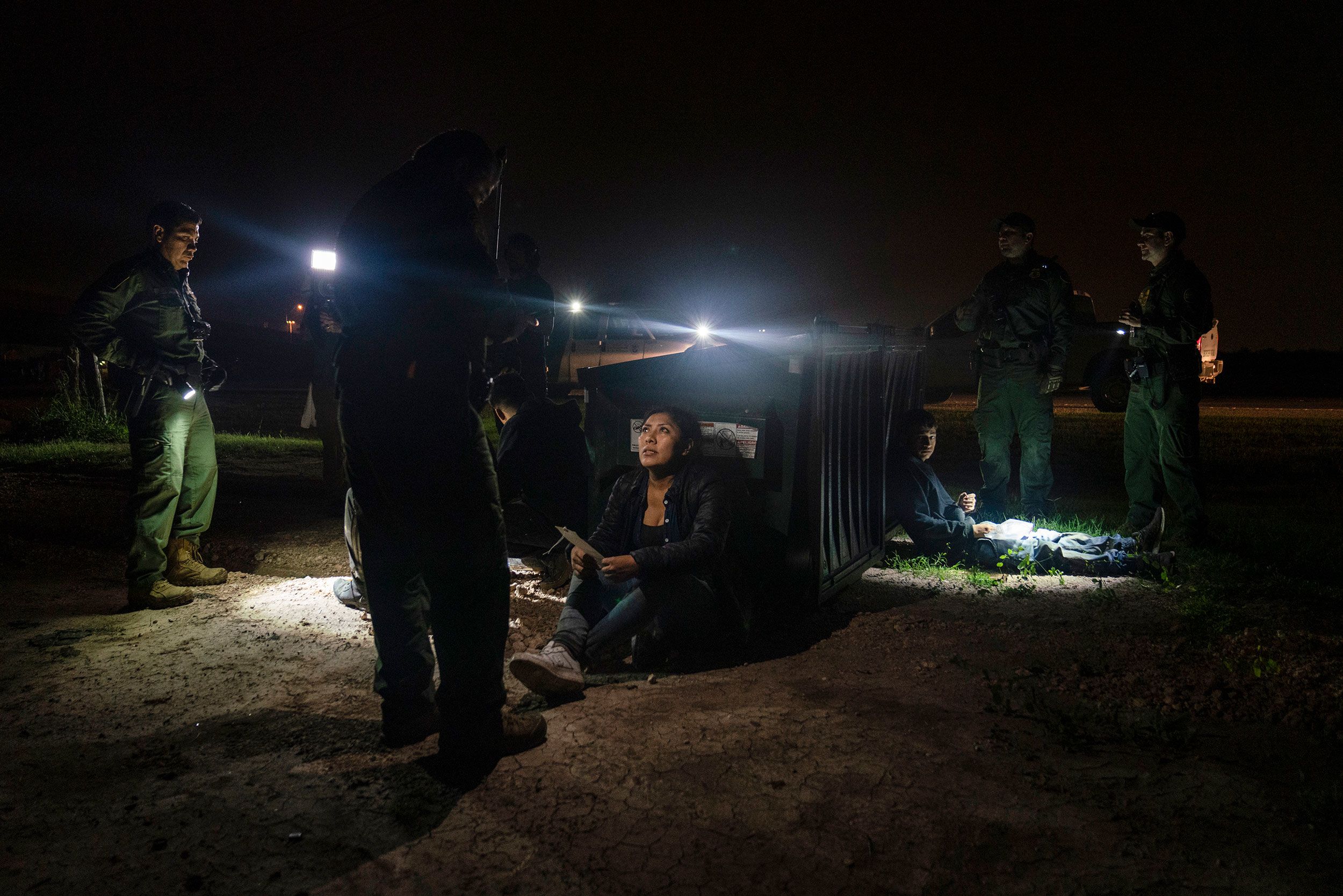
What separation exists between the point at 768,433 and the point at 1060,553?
2.43 m

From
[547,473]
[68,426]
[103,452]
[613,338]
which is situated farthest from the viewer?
[613,338]

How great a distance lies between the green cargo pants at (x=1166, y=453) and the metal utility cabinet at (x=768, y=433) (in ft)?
9.13

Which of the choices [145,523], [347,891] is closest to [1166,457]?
[347,891]

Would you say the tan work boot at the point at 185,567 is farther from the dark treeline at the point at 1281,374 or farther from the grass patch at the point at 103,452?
the dark treeline at the point at 1281,374

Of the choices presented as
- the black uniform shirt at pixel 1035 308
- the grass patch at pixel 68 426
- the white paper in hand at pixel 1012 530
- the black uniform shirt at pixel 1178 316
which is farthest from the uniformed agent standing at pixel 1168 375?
the grass patch at pixel 68 426

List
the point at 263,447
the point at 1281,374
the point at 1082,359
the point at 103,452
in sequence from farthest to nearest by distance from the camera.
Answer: the point at 1281,374, the point at 1082,359, the point at 263,447, the point at 103,452

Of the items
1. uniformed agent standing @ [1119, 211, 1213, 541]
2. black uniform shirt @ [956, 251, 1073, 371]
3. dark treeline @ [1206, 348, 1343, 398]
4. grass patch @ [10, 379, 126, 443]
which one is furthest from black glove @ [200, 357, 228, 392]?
dark treeline @ [1206, 348, 1343, 398]

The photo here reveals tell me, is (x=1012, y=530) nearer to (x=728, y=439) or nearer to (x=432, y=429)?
(x=728, y=439)

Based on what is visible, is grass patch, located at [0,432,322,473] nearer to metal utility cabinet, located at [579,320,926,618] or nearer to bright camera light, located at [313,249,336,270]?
bright camera light, located at [313,249,336,270]

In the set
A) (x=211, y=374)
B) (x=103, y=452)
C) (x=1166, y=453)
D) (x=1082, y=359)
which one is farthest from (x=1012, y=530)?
(x=1082, y=359)

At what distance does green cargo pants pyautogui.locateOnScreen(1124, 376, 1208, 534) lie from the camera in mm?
6062

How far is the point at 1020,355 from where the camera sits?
21.2 ft

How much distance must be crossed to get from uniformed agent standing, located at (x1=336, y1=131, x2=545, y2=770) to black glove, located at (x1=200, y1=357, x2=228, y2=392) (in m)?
2.59

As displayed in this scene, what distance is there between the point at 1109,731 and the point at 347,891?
8.17 feet
